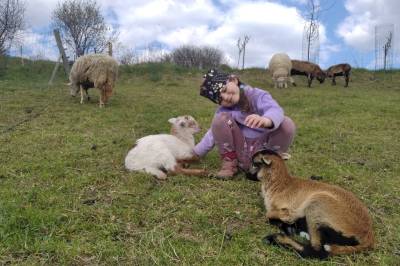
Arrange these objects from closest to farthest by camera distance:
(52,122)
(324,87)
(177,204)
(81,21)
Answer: (177,204), (52,122), (324,87), (81,21)

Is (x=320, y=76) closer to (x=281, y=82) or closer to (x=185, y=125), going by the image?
(x=281, y=82)

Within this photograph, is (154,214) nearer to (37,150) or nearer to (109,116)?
(37,150)

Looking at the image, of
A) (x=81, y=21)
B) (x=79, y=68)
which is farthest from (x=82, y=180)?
(x=81, y=21)

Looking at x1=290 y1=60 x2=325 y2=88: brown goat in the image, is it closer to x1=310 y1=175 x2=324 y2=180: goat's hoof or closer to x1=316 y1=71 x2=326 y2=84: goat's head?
x1=316 y1=71 x2=326 y2=84: goat's head

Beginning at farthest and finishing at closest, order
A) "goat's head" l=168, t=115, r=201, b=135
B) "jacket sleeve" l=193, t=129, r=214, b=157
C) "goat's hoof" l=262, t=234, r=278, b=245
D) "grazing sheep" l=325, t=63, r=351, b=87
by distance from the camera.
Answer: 1. "grazing sheep" l=325, t=63, r=351, b=87
2. "goat's head" l=168, t=115, r=201, b=135
3. "jacket sleeve" l=193, t=129, r=214, b=157
4. "goat's hoof" l=262, t=234, r=278, b=245

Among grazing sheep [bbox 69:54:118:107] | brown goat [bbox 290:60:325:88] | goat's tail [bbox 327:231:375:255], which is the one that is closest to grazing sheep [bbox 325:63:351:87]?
brown goat [bbox 290:60:325:88]

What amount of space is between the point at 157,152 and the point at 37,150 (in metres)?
2.20

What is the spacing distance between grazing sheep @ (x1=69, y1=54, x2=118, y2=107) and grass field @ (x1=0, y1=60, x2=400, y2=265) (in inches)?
69.7

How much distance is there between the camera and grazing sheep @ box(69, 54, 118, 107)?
11172mm

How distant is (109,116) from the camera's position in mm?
9773

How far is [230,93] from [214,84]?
205mm

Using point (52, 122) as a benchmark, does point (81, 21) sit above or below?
above

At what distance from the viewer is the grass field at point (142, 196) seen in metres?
3.23

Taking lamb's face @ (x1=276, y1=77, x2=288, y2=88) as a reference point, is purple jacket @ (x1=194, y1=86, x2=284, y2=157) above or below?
below
